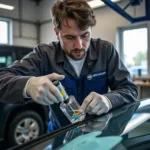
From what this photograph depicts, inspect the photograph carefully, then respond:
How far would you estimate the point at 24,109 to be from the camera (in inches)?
121

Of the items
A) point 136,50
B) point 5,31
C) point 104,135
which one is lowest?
point 104,135

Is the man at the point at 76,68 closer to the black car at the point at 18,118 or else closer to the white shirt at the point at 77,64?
the white shirt at the point at 77,64

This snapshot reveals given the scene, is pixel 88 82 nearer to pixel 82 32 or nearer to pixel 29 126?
pixel 82 32

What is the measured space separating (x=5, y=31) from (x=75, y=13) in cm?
710

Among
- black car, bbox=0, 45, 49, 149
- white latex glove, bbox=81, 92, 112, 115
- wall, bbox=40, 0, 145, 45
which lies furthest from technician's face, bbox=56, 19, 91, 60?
wall, bbox=40, 0, 145, 45

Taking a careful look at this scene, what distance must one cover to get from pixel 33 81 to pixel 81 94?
0.46 m

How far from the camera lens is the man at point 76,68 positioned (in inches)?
43.2

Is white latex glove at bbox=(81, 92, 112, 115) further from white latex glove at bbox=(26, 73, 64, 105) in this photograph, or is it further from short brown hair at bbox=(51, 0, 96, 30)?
short brown hair at bbox=(51, 0, 96, 30)

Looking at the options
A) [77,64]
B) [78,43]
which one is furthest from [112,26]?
[78,43]

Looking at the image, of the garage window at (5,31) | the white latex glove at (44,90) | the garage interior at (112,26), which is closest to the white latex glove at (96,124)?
the white latex glove at (44,90)

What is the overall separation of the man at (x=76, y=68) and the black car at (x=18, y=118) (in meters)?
1.52

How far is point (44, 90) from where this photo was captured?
931mm

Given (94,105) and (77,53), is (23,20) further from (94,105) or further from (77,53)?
(94,105)

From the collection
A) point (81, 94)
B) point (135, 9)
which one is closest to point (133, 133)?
point (81, 94)
